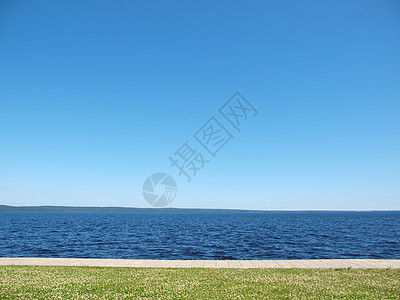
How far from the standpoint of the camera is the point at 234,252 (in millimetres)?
30531

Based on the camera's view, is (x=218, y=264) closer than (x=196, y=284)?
No

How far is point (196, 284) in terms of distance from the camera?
11234 millimetres

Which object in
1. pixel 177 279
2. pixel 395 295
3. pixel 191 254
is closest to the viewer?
pixel 395 295

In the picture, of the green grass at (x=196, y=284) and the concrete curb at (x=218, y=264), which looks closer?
the green grass at (x=196, y=284)

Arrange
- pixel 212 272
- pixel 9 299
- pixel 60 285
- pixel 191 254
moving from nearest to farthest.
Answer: pixel 9 299, pixel 60 285, pixel 212 272, pixel 191 254

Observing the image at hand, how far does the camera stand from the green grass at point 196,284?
9.71m

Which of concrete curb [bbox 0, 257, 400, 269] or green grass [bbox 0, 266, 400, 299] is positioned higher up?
green grass [bbox 0, 266, 400, 299]

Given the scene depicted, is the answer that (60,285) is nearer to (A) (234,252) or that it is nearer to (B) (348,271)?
(B) (348,271)

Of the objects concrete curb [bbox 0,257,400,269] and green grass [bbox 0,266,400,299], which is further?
concrete curb [bbox 0,257,400,269]

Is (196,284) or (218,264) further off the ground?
(196,284)

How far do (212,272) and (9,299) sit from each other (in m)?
8.96

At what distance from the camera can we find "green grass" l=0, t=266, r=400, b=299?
9711 millimetres

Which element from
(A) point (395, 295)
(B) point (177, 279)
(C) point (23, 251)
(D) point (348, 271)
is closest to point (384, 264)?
(D) point (348, 271)

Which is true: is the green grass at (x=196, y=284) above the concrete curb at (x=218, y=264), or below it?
above
